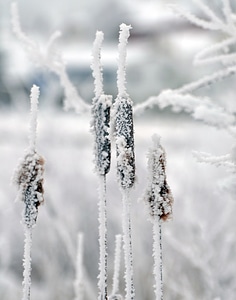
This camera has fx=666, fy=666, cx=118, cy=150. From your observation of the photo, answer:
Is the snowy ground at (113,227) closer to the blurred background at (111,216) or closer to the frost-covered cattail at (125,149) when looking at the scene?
the blurred background at (111,216)

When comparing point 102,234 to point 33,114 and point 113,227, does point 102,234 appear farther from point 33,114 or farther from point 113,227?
point 113,227

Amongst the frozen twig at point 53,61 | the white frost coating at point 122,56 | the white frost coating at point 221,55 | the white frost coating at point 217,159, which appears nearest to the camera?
the white frost coating at point 122,56

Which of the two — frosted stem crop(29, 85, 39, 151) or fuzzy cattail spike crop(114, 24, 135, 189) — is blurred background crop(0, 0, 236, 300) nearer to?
fuzzy cattail spike crop(114, 24, 135, 189)

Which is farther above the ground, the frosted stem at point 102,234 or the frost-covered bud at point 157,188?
the frost-covered bud at point 157,188

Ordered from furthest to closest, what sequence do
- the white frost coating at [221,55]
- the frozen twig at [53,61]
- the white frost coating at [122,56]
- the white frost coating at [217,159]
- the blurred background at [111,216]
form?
the blurred background at [111,216]
the frozen twig at [53,61]
the white frost coating at [221,55]
the white frost coating at [217,159]
the white frost coating at [122,56]

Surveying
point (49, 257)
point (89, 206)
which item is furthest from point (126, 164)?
point (89, 206)

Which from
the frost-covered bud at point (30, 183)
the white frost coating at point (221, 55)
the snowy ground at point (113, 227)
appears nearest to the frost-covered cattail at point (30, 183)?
the frost-covered bud at point (30, 183)

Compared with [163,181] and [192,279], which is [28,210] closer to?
[163,181]

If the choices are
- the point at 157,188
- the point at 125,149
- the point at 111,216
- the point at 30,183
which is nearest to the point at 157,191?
the point at 157,188
